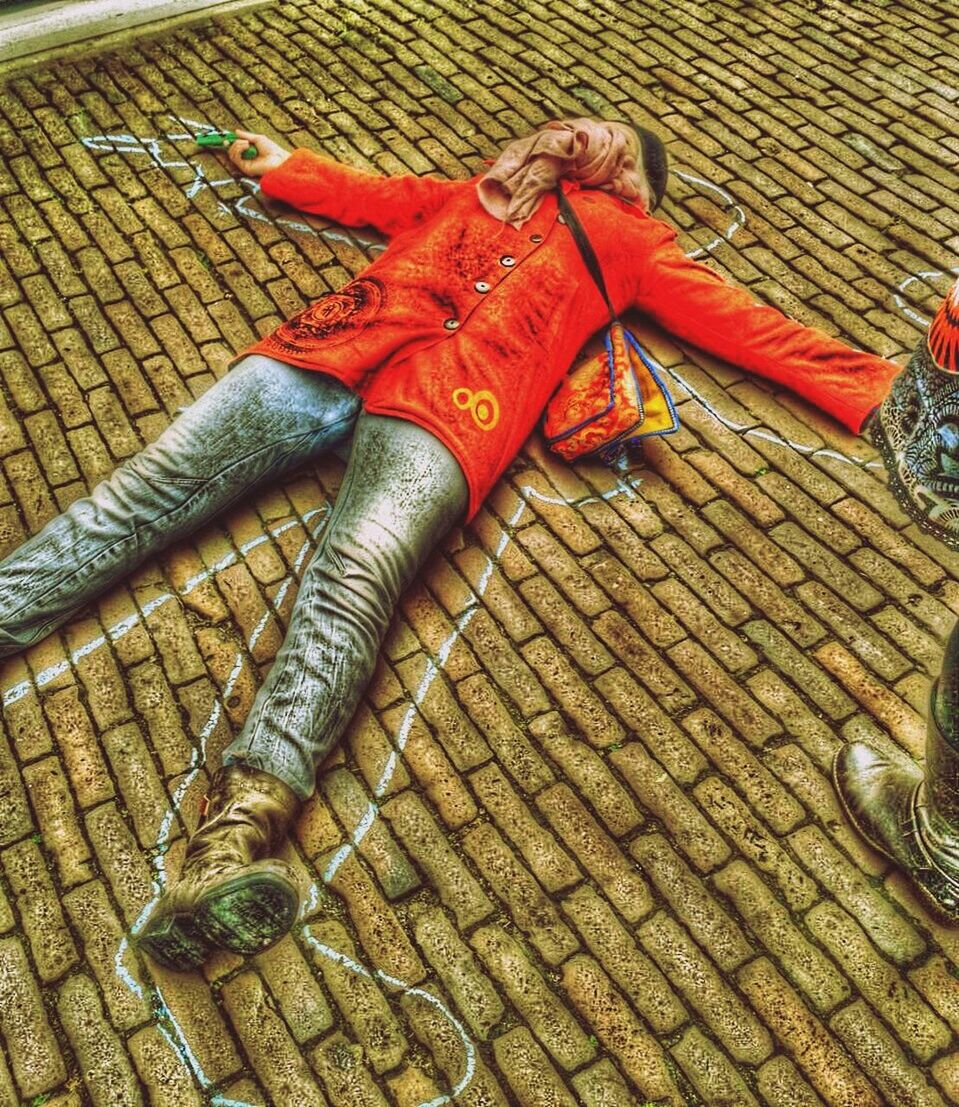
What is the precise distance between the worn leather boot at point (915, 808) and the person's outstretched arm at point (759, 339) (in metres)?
1.31

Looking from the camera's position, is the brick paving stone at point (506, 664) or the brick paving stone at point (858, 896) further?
the brick paving stone at point (506, 664)

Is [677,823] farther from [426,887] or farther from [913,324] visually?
[913,324]

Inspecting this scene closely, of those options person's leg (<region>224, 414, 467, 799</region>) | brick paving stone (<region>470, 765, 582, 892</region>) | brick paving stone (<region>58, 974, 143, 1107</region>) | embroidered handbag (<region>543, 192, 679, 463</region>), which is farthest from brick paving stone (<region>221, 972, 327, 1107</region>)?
embroidered handbag (<region>543, 192, 679, 463</region>)

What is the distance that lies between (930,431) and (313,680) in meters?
1.60

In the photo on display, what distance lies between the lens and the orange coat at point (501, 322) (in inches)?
113

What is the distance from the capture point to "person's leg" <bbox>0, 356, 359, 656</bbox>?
8.85ft

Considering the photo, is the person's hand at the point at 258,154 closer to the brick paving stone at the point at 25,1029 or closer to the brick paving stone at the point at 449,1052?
the brick paving stone at the point at 25,1029

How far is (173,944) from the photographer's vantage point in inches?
83.5

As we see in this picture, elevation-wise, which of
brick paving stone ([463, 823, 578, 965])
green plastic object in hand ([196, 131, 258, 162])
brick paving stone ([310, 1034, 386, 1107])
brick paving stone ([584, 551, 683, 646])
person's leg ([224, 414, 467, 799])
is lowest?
brick paving stone ([310, 1034, 386, 1107])

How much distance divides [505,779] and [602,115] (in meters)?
3.62

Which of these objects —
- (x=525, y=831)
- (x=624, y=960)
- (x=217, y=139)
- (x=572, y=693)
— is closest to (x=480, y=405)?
(x=572, y=693)

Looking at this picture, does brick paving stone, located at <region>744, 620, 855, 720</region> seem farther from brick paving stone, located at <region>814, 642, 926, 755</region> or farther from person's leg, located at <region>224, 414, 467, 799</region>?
person's leg, located at <region>224, 414, 467, 799</region>

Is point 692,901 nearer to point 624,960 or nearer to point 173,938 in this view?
point 624,960

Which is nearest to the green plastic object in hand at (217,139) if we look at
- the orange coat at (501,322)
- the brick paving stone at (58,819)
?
the orange coat at (501,322)
